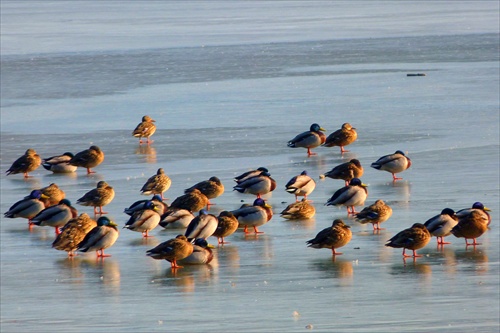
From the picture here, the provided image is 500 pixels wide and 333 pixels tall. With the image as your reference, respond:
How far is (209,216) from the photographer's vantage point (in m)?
13.6

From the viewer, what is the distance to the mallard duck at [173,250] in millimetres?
12633

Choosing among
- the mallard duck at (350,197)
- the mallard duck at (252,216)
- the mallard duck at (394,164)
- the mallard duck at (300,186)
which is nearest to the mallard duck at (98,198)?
the mallard duck at (252,216)

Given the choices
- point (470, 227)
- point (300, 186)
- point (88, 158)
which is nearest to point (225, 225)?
point (300, 186)

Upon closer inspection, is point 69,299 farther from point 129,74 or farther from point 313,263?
point 129,74

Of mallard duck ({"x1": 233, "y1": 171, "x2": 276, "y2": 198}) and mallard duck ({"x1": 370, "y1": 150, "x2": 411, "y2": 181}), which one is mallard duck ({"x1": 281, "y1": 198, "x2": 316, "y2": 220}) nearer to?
mallard duck ({"x1": 233, "y1": 171, "x2": 276, "y2": 198})

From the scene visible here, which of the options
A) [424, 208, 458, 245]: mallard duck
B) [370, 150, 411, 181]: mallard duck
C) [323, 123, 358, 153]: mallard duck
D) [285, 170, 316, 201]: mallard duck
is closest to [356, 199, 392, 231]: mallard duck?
[424, 208, 458, 245]: mallard duck

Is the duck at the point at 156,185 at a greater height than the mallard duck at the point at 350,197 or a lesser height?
greater

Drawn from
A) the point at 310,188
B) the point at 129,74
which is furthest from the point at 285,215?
the point at 129,74

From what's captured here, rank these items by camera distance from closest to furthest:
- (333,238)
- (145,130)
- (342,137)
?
(333,238) < (342,137) < (145,130)

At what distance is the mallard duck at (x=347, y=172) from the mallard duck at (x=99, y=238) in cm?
481

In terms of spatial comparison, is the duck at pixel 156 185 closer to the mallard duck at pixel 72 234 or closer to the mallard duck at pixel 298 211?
the mallard duck at pixel 298 211

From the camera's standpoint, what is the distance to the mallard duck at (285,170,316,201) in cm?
1616

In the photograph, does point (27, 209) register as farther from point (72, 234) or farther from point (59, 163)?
point (59, 163)

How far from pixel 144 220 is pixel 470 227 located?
145 inches
